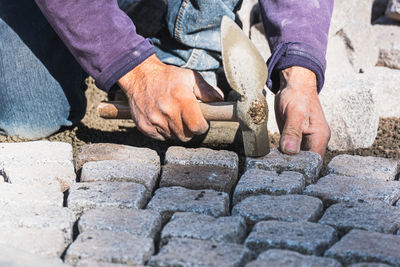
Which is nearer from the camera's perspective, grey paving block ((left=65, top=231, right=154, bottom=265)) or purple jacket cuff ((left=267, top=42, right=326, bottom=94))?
grey paving block ((left=65, top=231, right=154, bottom=265))

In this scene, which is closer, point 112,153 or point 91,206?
point 91,206

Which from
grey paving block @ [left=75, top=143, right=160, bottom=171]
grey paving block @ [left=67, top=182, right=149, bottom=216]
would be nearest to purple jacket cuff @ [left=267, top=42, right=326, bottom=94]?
grey paving block @ [left=75, top=143, right=160, bottom=171]

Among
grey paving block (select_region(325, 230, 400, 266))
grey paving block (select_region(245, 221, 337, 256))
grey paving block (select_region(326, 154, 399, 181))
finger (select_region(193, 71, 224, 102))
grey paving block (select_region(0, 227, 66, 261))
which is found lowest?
grey paving block (select_region(326, 154, 399, 181))

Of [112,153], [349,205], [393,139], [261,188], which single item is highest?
[112,153]

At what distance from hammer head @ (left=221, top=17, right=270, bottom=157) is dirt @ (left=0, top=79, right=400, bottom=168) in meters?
0.61

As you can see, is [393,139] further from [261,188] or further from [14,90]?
[14,90]

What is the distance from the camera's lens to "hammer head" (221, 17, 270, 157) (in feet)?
8.18

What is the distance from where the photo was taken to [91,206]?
2.37m

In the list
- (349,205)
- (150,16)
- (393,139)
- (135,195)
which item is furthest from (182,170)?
(393,139)

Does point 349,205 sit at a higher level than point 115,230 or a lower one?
lower

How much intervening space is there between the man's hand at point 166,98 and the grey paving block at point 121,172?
0.19m

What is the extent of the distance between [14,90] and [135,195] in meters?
1.49

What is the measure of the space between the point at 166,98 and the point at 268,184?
600 millimetres

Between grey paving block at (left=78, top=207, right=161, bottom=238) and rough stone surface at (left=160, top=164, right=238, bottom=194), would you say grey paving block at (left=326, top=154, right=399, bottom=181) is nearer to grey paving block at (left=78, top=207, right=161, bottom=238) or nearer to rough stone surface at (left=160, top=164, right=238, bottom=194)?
rough stone surface at (left=160, top=164, right=238, bottom=194)
